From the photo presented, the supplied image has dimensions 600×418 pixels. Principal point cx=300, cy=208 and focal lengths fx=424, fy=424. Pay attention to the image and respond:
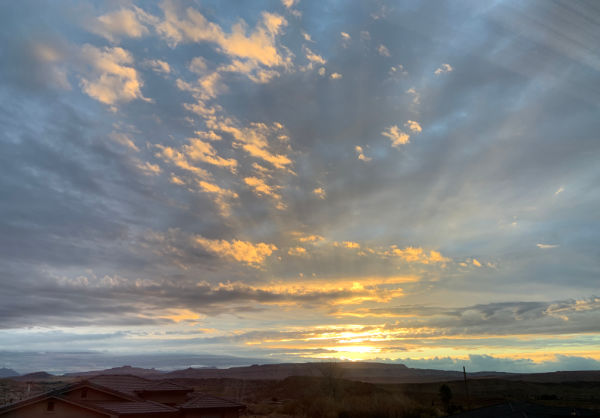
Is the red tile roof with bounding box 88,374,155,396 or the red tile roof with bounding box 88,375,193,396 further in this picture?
the red tile roof with bounding box 88,375,193,396

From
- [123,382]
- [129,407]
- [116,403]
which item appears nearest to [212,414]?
[129,407]

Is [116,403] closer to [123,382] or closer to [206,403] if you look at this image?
[206,403]

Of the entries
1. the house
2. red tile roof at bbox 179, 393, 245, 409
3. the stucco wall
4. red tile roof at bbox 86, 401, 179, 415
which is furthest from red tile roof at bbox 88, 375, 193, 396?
the stucco wall

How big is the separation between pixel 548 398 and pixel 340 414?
50.9 m

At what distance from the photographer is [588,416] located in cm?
3641

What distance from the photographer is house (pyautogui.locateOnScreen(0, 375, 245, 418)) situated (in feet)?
103

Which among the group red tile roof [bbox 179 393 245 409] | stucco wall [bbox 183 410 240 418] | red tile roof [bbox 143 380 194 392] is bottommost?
stucco wall [bbox 183 410 240 418]

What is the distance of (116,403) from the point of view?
115 ft

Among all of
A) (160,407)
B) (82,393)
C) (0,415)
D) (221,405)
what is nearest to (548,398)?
(221,405)

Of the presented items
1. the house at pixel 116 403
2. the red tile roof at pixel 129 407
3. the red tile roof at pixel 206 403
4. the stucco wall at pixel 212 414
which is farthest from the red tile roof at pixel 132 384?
the stucco wall at pixel 212 414

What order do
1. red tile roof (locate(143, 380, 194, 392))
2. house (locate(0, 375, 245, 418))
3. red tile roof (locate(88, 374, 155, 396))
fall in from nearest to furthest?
house (locate(0, 375, 245, 418))
red tile roof (locate(88, 374, 155, 396))
red tile roof (locate(143, 380, 194, 392))

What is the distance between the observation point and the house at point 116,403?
31.4 meters

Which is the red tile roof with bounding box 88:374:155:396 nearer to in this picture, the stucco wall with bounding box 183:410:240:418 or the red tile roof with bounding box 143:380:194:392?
the red tile roof with bounding box 143:380:194:392

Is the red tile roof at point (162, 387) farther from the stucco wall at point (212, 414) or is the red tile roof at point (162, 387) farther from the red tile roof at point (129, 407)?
the red tile roof at point (129, 407)
